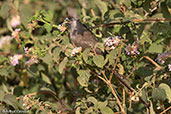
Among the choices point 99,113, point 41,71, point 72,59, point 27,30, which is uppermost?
point 27,30

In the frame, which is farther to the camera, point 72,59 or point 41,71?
point 41,71

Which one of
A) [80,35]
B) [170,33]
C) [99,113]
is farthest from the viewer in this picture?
[170,33]

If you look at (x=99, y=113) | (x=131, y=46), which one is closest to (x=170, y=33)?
(x=131, y=46)

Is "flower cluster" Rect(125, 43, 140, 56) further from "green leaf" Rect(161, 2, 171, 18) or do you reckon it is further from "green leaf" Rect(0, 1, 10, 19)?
"green leaf" Rect(0, 1, 10, 19)

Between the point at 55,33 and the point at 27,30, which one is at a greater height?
the point at 27,30

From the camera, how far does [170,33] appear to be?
1.74 metres

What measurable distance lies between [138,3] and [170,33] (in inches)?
14.4

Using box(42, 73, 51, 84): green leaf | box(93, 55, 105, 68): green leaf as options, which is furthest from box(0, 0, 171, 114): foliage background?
box(42, 73, 51, 84): green leaf

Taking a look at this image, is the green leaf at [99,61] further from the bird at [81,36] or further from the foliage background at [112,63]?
the bird at [81,36]

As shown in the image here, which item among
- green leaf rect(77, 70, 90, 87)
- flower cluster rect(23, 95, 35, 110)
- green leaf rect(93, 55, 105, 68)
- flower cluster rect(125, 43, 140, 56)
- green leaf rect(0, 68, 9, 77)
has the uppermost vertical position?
green leaf rect(0, 68, 9, 77)

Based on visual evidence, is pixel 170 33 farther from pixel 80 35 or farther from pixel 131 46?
pixel 80 35

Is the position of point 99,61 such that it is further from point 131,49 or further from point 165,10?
point 165,10

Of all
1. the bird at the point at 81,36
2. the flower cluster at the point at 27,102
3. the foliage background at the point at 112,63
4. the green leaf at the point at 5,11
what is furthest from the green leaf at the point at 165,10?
the green leaf at the point at 5,11

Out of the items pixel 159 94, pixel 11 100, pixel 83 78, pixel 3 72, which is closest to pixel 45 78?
pixel 3 72
